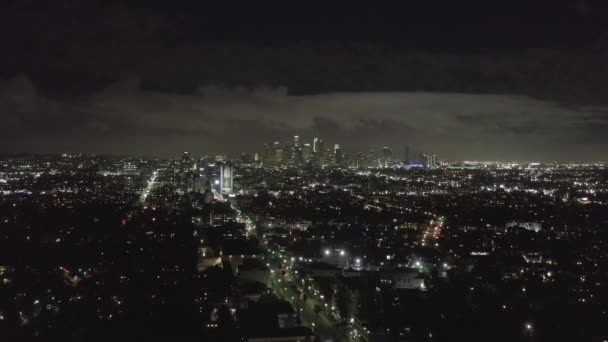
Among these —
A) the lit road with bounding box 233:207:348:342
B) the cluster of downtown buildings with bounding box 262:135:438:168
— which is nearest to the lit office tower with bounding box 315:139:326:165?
the cluster of downtown buildings with bounding box 262:135:438:168

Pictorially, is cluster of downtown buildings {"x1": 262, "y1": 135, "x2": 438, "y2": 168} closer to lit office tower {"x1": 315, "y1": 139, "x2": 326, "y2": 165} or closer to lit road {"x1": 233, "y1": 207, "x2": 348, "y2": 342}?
lit office tower {"x1": 315, "y1": 139, "x2": 326, "y2": 165}

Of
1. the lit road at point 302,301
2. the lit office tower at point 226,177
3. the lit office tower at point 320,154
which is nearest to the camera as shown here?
the lit road at point 302,301

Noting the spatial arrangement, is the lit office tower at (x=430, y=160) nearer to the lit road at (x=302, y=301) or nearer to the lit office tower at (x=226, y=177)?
the lit office tower at (x=226, y=177)

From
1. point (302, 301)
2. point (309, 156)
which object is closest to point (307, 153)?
point (309, 156)

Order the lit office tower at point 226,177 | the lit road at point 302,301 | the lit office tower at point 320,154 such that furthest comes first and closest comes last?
the lit office tower at point 320,154 → the lit office tower at point 226,177 → the lit road at point 302,301

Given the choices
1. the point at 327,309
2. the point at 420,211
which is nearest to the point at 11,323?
the point at 327,309

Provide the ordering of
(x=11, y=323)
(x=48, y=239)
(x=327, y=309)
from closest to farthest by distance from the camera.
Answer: (x=11, y=323) < (x=327, y=309) < (x=48, y=239)

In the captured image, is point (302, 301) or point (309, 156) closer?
point (302, 301)

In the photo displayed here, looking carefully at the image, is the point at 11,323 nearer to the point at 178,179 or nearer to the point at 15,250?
the point at 15,250

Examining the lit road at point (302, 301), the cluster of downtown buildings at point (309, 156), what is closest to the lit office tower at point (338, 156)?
the cluster of downtown buildings at point (309, 156)

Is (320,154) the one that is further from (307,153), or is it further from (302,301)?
(302,301)

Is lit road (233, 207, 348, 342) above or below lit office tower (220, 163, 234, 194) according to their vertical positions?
below
